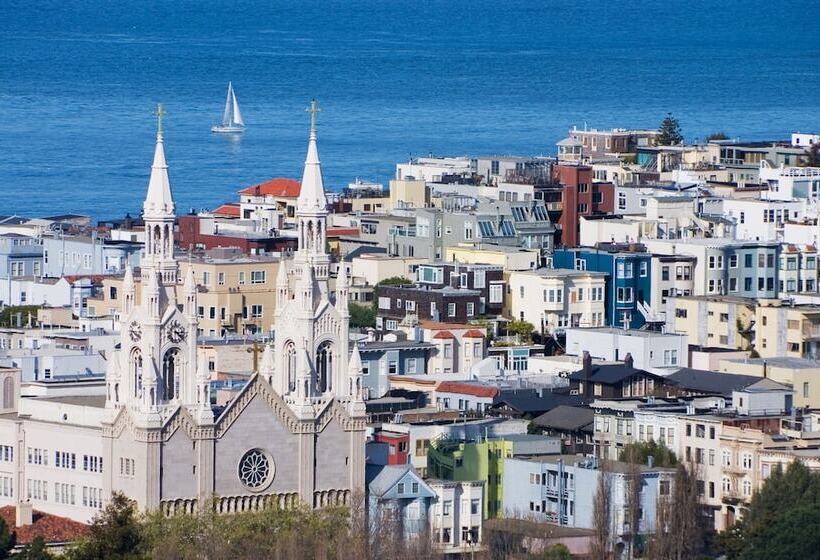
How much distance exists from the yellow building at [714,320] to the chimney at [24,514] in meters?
35.1

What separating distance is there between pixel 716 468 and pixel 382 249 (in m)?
43.8

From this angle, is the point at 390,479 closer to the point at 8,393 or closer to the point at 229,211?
the point at 8,393

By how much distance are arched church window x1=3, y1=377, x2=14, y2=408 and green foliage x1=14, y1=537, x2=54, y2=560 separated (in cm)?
869

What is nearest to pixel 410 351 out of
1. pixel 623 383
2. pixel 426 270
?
pixel 623 383

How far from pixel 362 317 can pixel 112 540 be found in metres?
39.8

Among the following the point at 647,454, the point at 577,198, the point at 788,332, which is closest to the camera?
the point at 647,454

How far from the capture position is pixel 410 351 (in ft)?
342

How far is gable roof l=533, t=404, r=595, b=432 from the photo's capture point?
91938mm

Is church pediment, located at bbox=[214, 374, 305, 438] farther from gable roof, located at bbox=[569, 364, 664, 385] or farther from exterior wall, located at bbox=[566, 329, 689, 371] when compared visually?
exterior wall, located at bbox=[566, 329, 689, 371]

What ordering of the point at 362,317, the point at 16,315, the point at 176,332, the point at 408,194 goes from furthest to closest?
1. the point at 408,194
2. the point at 362,317
3. the point at 16,315
4. the point at 176,332

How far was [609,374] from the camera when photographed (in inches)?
3875

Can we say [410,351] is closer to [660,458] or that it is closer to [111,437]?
[660,458]

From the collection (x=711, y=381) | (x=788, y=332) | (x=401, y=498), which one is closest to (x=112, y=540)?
(x=401, y=498)

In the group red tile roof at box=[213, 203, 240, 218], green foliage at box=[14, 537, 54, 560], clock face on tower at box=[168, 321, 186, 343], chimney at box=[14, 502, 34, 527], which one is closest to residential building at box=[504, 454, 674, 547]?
clock face on tower at box=[168, 321, 186, 343]
